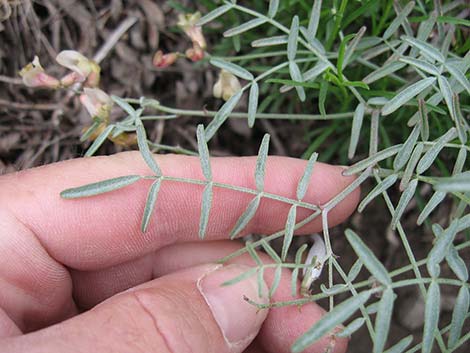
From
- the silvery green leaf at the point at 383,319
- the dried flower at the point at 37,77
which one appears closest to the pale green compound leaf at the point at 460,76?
the silvery green leaf at the point at 383,319

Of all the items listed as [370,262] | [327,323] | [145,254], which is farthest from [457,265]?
[145,254]

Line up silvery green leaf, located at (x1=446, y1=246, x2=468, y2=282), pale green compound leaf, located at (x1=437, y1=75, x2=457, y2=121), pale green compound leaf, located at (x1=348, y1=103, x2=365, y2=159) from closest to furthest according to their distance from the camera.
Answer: silvery green leaf, located at (x1=446, y1=246, x2=468, y2=282)
pale green compound leaf, located at (x1=437, y1=75, x2=457, y2=121)
pale green compound leaf, located at (x1=348, y1=103, x2=365, y2=159)

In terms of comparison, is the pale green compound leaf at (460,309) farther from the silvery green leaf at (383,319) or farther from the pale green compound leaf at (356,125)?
the pale green compound leaf at (356,125)

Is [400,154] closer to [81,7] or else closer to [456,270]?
[456,270]

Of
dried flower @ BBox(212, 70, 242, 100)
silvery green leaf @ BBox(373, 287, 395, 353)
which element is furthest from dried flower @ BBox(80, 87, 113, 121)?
silvery green leaf @ BBox(373, 287, 395, 353)

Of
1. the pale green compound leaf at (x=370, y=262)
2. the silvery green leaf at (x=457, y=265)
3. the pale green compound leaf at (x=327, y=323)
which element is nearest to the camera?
the pale green compound leaf at (x=327, y=323)

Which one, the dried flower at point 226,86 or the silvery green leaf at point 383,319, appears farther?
the dried flower at point 226,86

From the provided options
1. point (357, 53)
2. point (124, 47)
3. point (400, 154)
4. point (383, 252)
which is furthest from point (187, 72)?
point (400, 154)

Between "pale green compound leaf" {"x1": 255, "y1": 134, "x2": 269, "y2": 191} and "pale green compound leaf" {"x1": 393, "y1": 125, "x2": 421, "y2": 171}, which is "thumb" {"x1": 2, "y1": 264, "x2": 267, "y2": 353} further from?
"pale green compound leaf" {"x1": 393, "y1": 125, "x2": 421, "y2": 171}
